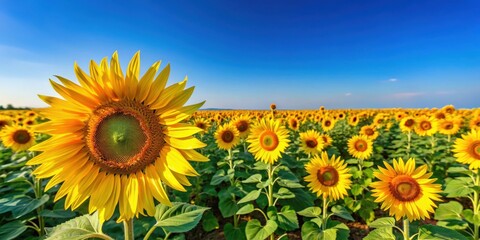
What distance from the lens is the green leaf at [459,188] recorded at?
482 cm

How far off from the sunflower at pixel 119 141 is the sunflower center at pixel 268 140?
352cm

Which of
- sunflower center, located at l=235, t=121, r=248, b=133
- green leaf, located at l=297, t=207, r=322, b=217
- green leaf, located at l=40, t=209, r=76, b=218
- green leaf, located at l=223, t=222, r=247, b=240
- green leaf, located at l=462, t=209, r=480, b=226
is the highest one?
sunflower center, located at l=235, t=121, r=248, b=133

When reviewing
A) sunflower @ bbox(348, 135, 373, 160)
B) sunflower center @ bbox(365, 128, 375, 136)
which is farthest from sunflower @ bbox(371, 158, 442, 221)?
sunflower center @ bbox(365, 128, 375, 136)

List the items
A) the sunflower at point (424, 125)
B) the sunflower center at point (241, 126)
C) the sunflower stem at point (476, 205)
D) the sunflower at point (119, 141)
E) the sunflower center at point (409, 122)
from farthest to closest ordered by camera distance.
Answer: the sunflower center at point (409, 122) < the sunflower at point (424, 125) < the sunflower center at point (241, 126) < the sunflower stem at point (476, 205) < the sunflower at point (119, 141)

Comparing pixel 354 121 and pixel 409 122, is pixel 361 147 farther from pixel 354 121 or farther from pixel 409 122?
pixel 354 121

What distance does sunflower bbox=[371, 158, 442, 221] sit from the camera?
10.4 feet

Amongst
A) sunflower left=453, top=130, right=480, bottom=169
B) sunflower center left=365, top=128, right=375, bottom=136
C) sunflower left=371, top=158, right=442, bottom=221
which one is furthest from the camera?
sunflower center left=365, top=128, right=375, bottom=136

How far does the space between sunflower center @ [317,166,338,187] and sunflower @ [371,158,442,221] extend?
86 cm

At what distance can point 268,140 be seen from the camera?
523 cm

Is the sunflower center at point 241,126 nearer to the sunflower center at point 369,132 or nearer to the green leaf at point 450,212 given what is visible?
the green leaf at point 450,212

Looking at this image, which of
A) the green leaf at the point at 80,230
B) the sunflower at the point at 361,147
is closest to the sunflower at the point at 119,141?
the green leaf at the point at 80,230

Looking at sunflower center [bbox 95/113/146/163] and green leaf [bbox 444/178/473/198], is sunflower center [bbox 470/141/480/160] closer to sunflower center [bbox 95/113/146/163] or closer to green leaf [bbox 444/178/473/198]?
green leaf [bbox 444/178/473/198]

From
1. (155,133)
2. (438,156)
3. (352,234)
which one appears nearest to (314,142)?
(352,234)

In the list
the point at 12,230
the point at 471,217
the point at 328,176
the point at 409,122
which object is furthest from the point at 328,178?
the point at 409,122
